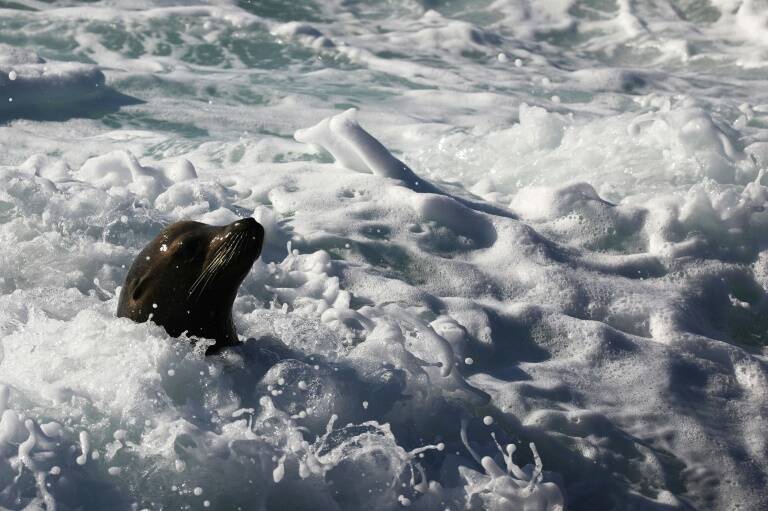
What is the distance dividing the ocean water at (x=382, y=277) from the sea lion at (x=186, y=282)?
0.40 ft

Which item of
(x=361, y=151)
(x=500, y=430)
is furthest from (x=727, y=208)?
(x=500, y=430)

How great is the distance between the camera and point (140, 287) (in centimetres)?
398

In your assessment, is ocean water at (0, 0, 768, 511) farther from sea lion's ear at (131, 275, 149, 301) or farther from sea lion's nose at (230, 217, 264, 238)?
sea lion's nose at (230, 217, 264, 238)

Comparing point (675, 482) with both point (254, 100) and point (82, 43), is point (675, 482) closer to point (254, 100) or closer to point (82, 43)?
point (254, 100)

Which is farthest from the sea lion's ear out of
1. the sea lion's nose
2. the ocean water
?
the sea lion's nose

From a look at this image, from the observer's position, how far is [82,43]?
944 centimetres

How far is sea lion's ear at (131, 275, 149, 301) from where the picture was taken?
396cm

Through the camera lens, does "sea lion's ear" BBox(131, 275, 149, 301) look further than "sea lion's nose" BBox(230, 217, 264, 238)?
Yes

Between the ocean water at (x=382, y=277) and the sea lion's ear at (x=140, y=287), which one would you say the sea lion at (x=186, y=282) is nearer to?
the sea lion's ear at (x=140, y=287)

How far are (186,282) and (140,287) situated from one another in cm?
21

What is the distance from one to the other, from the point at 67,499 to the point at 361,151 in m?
3.72

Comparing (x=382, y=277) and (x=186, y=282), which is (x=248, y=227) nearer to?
(x=186, y=282)

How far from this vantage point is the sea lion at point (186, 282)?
389 cm

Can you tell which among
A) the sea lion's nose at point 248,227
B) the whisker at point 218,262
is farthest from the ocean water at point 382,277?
the sea lion's nose at point 248,227
